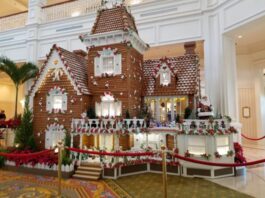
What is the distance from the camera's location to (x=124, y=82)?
986cm

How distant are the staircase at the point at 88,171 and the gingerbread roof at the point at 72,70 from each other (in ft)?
10.5

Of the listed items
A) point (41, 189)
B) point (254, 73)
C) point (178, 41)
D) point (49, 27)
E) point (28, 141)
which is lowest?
point (41, 189)

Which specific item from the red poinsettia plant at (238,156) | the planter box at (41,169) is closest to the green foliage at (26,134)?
the planter box at (41,169)

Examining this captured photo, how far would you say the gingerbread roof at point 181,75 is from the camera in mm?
10156

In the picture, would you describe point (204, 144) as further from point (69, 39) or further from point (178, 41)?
point (69, 39)

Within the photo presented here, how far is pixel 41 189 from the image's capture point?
23.1ft

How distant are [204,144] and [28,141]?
792cm

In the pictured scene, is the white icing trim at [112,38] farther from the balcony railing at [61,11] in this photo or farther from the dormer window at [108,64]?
the balcony railing at [61,11]

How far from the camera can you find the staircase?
26.7ft

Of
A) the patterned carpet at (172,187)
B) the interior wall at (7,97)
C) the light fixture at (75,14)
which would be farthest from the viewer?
the interior wall at (7,97)

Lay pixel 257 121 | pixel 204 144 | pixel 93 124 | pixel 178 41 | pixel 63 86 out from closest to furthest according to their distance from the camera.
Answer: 1. pixel 204 144
2. pixel 93 124
3. pixel 63 86
4. pixel 178 41
5. pixel 257 121

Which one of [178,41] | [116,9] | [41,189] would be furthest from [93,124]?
[178,41]

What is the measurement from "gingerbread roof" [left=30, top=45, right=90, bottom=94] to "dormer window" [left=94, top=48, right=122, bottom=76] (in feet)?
2.85

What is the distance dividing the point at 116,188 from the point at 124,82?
465 centimetres
